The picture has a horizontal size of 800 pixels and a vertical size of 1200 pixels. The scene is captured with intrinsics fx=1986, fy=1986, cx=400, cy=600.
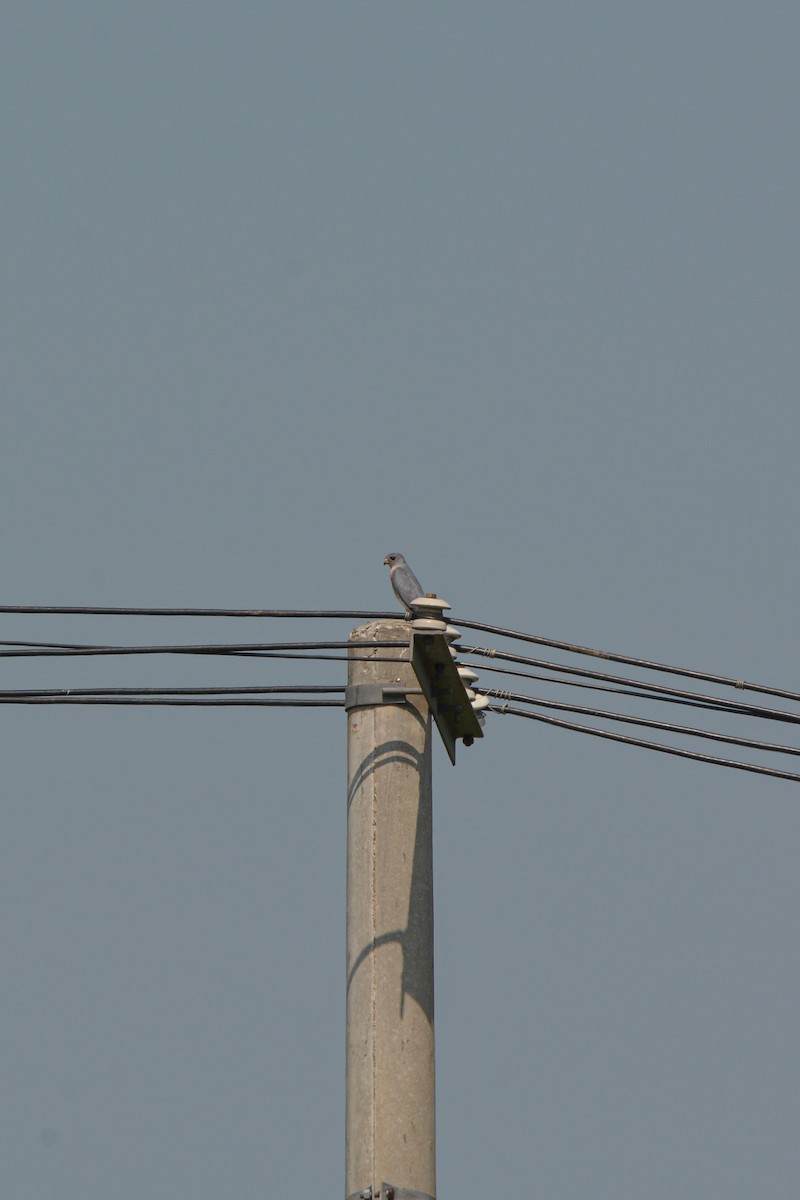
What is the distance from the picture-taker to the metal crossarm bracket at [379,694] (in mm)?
7664

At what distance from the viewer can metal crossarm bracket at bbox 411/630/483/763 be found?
7500 mm

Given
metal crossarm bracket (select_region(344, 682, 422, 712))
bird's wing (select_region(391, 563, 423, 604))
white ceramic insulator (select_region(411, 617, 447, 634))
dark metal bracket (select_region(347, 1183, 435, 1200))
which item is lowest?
dark metal bracket (select_region(347, 1183, 435, 1200))

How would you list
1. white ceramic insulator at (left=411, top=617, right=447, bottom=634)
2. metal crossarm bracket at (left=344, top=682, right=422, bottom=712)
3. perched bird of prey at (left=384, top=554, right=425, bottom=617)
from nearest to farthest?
white ceramic insulator at (left=411, top=617, right=447, bottom=634), metal crossarm bracket at (left=344, top=682, right=422, bottom=712), perched bird of prey at (left=384, top=554, right=425, bottom=617)

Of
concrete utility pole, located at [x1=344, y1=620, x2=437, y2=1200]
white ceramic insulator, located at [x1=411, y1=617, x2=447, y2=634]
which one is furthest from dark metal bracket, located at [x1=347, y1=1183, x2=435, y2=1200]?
white ceramic insulator, located at [x1=411, y1=617, x2=447, y2=634]

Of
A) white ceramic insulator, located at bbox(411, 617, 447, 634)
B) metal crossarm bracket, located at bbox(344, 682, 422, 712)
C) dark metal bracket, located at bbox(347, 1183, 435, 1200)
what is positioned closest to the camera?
dark metal bracket, located at bbox(347, 1183, 435, 1200)

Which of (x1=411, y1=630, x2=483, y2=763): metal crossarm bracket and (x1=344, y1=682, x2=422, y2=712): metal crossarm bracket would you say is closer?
(x1=411, y1=630, x2=483, y2=763): metal crossarm bracket

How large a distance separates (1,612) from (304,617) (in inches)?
59.9

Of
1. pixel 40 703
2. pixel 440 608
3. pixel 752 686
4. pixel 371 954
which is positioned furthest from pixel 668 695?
pixel 40 703

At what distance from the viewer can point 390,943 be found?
7285 millimetres

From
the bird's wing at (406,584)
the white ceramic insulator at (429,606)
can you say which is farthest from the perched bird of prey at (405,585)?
the white ceramic insulator at (429,606)

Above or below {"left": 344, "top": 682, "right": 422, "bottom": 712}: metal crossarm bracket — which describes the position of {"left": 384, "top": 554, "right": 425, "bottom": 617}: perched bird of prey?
above

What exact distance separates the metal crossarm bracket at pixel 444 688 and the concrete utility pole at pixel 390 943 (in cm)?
10

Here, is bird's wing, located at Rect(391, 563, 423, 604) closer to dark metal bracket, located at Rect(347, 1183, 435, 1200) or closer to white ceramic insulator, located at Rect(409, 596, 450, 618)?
white ceramic insulator, located at Rect(409, 596, 450, 618)

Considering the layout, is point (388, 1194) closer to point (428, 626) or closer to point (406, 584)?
point (428, 626)
